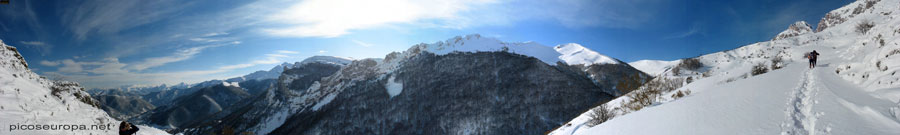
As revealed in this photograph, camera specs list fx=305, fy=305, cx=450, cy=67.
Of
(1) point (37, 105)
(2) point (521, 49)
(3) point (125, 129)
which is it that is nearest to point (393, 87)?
(2) point (521, 49)

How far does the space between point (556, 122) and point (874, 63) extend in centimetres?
5822

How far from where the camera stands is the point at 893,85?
7.54 metres

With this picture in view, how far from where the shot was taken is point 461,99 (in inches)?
3302

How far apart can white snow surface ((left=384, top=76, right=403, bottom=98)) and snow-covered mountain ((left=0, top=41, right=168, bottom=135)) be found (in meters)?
79.0

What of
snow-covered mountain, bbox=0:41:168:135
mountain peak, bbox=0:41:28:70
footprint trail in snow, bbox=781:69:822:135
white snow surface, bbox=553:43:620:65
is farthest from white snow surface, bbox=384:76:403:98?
footprint trail in snow, bbox=781:69:822:135

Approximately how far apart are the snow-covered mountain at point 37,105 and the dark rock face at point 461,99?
60382mm

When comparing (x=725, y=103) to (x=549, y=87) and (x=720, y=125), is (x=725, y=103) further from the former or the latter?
(x=549, y=87)

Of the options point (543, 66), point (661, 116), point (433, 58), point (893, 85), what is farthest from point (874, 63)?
point (433, 58)

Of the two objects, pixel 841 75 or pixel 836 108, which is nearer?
pixel 836 108

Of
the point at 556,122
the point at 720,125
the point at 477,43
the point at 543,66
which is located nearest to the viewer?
the point at 720,125

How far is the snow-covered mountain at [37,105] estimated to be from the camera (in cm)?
971

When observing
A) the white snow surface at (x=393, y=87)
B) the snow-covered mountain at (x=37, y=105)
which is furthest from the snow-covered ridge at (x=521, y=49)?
the snow-covered mountain at (x=37, y=105)

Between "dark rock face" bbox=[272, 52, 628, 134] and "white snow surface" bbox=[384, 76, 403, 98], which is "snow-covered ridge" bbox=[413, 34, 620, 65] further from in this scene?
"white snow surface" bbox=[384, 76, 403, 98]

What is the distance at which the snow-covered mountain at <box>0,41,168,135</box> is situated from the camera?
9.71 m
